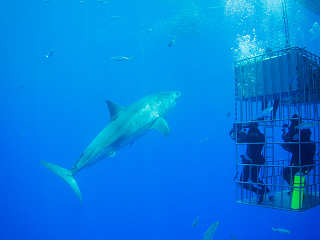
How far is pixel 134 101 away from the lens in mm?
23781

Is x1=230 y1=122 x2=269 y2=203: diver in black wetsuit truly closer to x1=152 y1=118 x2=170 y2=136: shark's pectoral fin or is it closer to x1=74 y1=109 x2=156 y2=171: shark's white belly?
x1=152 y1=118 x2=170 y2=136: shark's pectoral fin

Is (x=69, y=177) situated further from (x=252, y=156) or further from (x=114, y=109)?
(x=252, y=156)

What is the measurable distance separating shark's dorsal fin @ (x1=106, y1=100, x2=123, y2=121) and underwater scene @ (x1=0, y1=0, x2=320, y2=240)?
1317 centimetres

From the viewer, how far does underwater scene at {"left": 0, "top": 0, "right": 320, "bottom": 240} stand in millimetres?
24625

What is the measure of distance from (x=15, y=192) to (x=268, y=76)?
100 feet

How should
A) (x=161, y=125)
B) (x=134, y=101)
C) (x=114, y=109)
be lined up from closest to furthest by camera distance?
1. (x=114, y=109)
2. (x=161, y=125)
3. (x=134, y=101)

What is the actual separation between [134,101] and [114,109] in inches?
701

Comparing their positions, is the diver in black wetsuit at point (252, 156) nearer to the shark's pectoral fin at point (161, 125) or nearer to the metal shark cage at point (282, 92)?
the metal shark cage at point (282, 92)

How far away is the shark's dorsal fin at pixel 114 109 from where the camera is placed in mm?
6031

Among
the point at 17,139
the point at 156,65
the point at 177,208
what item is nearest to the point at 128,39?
the point at 156,65

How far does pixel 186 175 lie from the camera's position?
28875 millimetres

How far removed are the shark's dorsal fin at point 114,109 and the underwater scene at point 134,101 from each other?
13175 millimetres

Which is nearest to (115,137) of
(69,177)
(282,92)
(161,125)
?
(161,125)

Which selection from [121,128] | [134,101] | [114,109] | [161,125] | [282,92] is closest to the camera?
[282,92]
